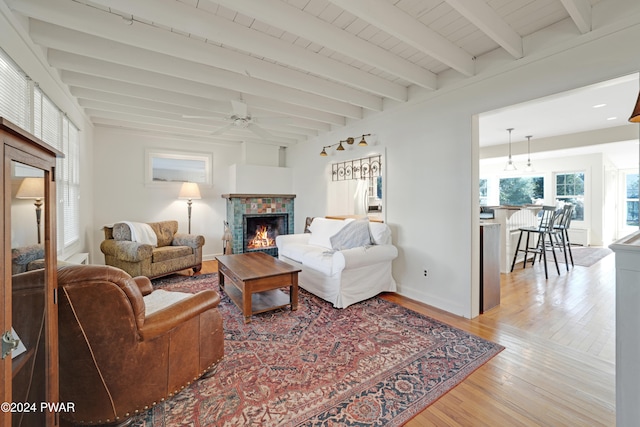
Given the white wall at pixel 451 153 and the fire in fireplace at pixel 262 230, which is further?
the fire in fireplace at pixel 262 230

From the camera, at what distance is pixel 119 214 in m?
4.79

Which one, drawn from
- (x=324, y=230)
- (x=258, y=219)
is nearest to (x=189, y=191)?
(x=258, y=219)

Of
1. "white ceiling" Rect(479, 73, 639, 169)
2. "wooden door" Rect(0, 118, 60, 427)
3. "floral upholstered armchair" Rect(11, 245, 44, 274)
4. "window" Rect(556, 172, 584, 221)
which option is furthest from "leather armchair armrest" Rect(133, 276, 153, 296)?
"window" Rect(556, 172, 584, 221)

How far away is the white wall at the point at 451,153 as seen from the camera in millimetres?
2108

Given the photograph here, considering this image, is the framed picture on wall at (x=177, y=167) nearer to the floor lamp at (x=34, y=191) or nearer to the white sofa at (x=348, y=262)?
the white sofa at (x=348, y=262)

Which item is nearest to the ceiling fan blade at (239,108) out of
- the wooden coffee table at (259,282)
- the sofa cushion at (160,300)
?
the wooden coffee table at (259,282)

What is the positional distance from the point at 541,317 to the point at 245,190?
484 cm

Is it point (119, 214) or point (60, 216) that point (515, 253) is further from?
point (119, 214)

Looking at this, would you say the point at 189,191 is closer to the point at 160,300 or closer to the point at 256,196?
the point at 256,196

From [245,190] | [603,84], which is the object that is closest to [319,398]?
[603,84]

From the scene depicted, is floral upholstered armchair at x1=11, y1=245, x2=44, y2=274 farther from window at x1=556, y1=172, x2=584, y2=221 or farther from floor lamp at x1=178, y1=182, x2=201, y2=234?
window at x1=556, y1=172, x2=584, y2=221

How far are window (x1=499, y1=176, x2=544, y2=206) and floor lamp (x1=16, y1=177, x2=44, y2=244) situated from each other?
32.0ft

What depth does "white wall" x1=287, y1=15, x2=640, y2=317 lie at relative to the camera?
2.11m

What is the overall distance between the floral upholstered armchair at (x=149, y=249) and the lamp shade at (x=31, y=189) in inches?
116
